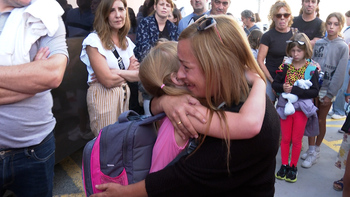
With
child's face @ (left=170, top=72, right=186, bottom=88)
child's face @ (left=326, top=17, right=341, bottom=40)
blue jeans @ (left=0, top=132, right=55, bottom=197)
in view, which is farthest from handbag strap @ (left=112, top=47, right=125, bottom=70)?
child's face @ (left=326, top=17, right=341, bottom=40)

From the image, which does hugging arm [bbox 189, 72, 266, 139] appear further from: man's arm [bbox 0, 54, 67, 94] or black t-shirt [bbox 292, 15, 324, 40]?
black t-shirt [bbox 292, 15, 324, 40]

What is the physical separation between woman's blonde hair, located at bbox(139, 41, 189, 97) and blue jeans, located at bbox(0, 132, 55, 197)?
0.85 meters

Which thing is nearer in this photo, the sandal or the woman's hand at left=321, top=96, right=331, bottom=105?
the sandal

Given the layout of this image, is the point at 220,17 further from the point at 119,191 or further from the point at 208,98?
the point at 119,191

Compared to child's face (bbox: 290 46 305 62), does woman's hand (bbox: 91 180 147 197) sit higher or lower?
higher

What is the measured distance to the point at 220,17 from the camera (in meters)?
1.13

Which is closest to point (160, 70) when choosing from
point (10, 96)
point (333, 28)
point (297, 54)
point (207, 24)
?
point (207, 24)

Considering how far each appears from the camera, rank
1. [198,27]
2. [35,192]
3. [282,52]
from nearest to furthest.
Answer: [198,27] < [35,192] < [282,52]

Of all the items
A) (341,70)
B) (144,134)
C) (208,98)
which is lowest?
(341,70)

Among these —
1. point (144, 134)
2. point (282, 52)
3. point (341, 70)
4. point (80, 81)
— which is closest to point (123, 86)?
point (80, 81)

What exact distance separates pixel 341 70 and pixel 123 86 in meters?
2.90

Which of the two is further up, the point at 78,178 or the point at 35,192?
the point at 35,192

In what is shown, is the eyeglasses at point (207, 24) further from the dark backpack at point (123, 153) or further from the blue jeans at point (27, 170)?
the blue jeans at point (27, 170)

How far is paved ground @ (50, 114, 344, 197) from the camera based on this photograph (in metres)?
3.21
